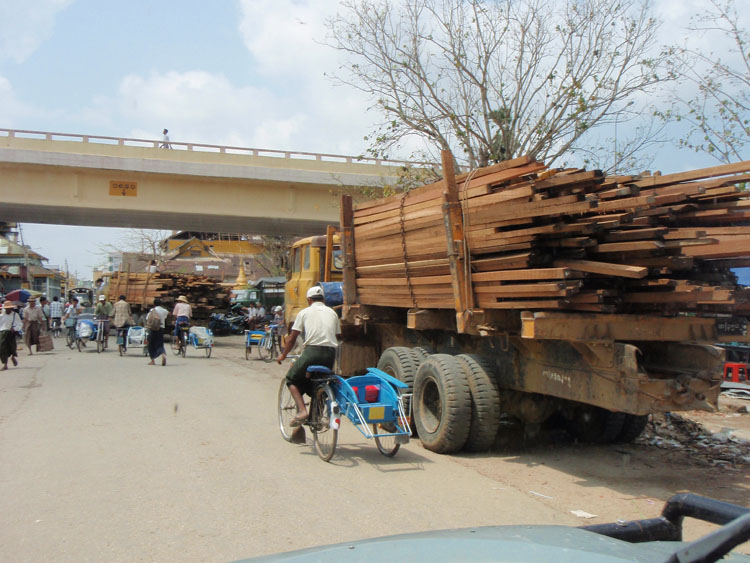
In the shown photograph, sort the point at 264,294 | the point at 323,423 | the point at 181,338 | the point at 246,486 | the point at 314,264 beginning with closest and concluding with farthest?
the point at 246,486 → the point at 323,423 → the point at 314,264 → the point at 181,338 → the point at 264,294

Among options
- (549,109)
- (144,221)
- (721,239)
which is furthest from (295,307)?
(144,221)

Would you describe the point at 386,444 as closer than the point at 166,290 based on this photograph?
Yes

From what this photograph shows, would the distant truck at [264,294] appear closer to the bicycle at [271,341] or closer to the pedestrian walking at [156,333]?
the bicycle at [271,341]

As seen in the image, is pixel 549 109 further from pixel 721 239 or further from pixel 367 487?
pixel 367 487

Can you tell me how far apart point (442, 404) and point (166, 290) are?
2251 cm

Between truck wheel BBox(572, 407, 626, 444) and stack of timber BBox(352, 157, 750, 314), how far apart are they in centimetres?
194

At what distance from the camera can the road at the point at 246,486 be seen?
15.5ft

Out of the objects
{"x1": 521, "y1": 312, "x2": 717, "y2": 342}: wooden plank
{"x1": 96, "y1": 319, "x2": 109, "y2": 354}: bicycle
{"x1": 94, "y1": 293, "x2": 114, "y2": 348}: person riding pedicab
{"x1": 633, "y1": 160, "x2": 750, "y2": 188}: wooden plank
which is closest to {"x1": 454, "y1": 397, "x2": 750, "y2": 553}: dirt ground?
{"x1": 521, "y1": 312, "x2": 717, "y2": 342}: wooden plank

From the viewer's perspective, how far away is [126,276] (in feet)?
90.0

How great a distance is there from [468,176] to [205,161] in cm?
1856

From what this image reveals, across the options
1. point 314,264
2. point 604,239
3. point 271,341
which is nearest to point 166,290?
point 271,341

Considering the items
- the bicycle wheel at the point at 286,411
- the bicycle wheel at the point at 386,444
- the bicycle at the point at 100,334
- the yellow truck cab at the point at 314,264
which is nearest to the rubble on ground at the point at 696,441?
the bicycle wheel at the point at 386,444

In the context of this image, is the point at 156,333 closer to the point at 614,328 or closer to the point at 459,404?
the point at 459,404

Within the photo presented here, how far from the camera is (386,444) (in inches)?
287
